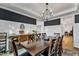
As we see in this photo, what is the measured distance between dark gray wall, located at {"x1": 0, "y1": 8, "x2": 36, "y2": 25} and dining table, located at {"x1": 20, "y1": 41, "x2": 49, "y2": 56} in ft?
1.21

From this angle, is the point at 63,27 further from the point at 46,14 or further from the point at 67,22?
the point at 46,14

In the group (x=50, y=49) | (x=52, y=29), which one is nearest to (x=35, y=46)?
(x=50, y=49)

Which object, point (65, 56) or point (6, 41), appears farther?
point (65, 56)

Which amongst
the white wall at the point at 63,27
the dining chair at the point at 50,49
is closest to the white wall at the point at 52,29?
the white wall at the point at 63,27

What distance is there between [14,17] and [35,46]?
601 millimetres

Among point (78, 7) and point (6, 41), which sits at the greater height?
point (78, 7)

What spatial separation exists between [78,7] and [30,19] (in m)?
0.83

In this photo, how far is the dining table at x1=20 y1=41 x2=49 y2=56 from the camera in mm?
1710

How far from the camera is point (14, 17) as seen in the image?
66.4 inches

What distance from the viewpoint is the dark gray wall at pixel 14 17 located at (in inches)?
64.6

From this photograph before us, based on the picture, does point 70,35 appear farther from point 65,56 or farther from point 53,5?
point 53,5

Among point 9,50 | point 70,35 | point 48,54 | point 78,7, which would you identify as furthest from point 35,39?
point 78,7

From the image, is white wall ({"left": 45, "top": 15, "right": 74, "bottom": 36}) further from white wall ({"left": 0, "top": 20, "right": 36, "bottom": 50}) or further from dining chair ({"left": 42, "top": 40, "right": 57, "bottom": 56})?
white wall ({"left": 0, "top": 20, "right": 36, "bottom": 50})

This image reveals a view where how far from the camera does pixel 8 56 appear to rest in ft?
5.73
